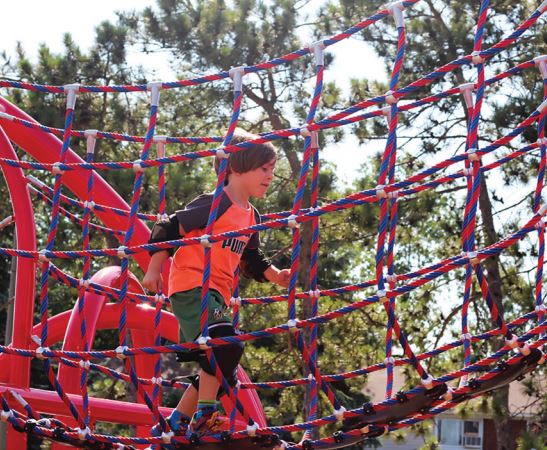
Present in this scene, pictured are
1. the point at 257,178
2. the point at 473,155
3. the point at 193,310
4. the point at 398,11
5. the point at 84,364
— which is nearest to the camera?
the point at 473,155

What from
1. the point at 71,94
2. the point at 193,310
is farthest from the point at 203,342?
the point at 71,94

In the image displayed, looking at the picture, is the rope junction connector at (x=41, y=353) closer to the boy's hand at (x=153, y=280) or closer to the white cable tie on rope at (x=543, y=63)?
the boy's hand at (x=153, y=280)

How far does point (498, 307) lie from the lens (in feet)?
32.5

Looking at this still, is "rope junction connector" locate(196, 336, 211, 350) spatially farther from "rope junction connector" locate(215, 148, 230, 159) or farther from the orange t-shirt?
"rope junction connector" locate(215, 148, 230, 159)

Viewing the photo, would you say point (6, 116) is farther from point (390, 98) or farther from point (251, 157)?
point (390, 98)

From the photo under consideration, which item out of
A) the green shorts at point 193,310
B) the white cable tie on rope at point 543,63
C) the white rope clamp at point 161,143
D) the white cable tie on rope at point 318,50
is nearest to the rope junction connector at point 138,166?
the green shorts at point 193,310

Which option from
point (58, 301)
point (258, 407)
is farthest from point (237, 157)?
point (58, 301)

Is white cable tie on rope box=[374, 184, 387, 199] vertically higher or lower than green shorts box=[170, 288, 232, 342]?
higher

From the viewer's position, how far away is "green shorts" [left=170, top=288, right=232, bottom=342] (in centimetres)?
306

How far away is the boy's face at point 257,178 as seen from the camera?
321cm

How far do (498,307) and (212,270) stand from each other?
7.22m

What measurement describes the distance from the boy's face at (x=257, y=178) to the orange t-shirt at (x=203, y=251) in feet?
0.24

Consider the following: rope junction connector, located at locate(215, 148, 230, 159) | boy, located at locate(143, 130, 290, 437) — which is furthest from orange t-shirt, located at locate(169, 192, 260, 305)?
rope junction connector, located at locate(215, 148, 230, 159)

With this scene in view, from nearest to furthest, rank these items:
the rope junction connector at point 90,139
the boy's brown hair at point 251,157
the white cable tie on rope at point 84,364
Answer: the boy's brown hair at point 251,157 < the white cable tie on rope at point 84,364 < the rope junction connector at point 90,139
